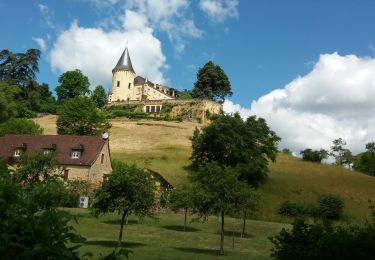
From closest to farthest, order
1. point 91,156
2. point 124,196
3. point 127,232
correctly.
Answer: point 124,196
point 127,232
point 91,156

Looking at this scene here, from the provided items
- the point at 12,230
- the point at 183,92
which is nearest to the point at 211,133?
the point at 12,230

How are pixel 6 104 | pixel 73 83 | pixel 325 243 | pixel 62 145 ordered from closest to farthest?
pixel 325 243 → pixel 62 145 → pixel 6 104 → pixel 73 83

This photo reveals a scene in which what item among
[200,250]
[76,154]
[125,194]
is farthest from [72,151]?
[200,250]

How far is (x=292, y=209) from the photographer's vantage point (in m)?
52.1

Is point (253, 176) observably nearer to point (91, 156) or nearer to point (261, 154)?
point (261, 154)

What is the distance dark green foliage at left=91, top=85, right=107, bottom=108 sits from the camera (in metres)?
125

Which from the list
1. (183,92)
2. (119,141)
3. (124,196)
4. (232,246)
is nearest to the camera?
(124,196)

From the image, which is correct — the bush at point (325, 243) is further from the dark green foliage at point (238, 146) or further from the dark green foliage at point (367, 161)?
the dark green foliage at point (367, 161)

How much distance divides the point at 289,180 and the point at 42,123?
55.4 meters

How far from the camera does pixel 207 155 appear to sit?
62.5 m

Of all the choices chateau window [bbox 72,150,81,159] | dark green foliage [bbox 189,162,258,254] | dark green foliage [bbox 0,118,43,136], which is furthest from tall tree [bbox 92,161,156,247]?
dark green foliage [bbox 0,118,43,136]

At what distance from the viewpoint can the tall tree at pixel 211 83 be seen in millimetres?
112500

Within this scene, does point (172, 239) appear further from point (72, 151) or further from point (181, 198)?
point (72, 151)

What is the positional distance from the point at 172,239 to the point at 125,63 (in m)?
98.7
